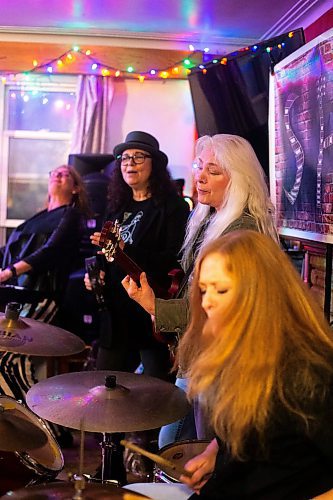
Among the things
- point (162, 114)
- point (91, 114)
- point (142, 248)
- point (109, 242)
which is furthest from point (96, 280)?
point (162, 114)

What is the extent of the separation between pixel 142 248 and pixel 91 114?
258 centimetres

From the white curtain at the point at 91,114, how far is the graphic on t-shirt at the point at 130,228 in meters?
2.33

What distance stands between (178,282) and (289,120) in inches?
32.6

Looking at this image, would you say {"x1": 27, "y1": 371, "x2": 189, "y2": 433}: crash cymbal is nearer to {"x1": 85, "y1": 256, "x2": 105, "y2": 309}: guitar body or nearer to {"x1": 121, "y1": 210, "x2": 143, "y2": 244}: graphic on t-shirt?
{"x1": 85, "y1": 256, "x2": 105, "y2": 309}: guitar body

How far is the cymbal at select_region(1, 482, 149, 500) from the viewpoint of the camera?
1.21 m

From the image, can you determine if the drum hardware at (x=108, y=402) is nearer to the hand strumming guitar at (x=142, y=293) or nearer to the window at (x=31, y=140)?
the hand strumming guitar at (x=142, y=293)

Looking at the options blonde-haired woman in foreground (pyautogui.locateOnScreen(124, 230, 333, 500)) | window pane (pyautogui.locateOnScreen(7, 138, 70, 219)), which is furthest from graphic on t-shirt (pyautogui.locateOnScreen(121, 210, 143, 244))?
window pane (pyautogui.locateOnScreen(7, 138, 70, 219))

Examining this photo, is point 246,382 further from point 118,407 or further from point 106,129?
point 106,129

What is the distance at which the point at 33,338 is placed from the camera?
2.27 m

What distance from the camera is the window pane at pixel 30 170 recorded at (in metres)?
5.20

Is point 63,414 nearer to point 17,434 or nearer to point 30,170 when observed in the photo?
point 17,434

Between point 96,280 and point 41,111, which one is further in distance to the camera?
A: point 41,111

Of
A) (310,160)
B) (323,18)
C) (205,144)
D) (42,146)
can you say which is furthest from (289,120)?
(42,146)

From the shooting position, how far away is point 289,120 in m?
2.62
